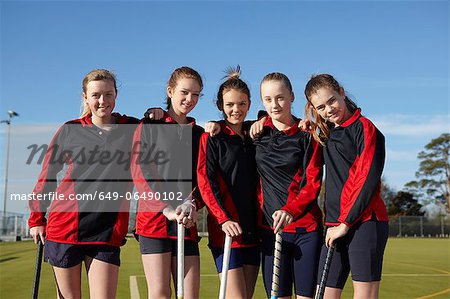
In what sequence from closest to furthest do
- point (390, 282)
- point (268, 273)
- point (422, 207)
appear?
point (268, 273)
point (390, 282)
point (422, 207)

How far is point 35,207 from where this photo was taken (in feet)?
14.1

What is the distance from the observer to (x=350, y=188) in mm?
3967

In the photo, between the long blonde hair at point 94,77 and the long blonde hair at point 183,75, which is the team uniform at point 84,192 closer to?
the long blonde hair at point 94,77

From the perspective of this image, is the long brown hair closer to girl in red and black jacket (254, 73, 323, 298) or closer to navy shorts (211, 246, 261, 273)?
girl in red and black jacket (254, 73, 323, 298)

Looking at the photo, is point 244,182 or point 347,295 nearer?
point 244,182

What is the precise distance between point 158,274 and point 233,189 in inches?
34.4

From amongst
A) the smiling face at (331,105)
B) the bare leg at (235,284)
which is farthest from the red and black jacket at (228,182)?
the smiling face at (331,105)

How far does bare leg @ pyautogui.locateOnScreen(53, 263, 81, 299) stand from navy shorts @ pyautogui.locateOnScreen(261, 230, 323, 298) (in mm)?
1439

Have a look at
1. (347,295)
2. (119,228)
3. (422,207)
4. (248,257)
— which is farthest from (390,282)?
(422,207)

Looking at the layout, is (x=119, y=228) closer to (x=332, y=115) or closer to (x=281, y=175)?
(x=281, y=175)

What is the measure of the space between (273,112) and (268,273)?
1.26m

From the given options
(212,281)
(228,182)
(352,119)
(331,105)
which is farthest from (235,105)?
(212,281)

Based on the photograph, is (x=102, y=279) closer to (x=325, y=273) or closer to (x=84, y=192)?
(x=84, y=192)

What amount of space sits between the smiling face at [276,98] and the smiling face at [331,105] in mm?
283
